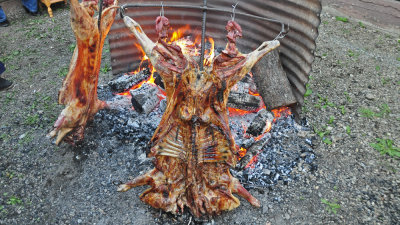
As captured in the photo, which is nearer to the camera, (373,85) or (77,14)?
(77,14)

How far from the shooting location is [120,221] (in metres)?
3.62

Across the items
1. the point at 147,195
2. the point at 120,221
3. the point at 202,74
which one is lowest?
the point at 120,221

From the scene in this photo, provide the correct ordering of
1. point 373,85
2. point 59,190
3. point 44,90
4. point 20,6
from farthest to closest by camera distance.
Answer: point 20,6
point 373,85
point 44,90
point 59,190

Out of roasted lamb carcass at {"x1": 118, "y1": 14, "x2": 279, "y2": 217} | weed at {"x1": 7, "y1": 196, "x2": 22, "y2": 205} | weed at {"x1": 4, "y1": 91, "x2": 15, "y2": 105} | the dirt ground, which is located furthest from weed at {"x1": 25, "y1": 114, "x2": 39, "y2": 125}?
roasted lamb carcass at {"x1": 118, "y1": 14, "x2": 279, "y2": 217}

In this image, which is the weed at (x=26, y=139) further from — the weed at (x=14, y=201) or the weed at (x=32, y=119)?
the weed at (x=14, y=201)

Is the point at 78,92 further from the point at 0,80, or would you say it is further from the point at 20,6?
the point at 20,6

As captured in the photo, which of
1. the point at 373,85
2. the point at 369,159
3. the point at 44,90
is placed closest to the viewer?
the point at 369,159

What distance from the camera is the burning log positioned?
191 inches

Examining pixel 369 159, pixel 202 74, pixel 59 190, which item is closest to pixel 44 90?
pixel 59 190

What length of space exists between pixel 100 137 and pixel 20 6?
6728 millimetres

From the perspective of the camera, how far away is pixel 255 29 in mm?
5602

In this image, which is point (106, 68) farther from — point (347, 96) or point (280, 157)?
point (347, 96)

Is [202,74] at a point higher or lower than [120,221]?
higher

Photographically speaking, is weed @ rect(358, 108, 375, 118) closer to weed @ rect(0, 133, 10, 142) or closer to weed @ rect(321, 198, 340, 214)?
weed @ rect(321, 198, 340, 214)
